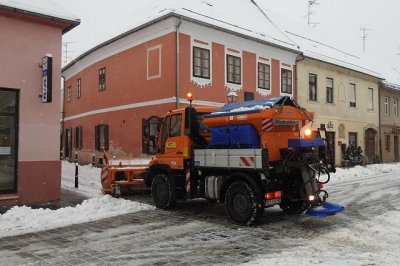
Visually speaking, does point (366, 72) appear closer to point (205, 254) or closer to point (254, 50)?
point (254, 50)

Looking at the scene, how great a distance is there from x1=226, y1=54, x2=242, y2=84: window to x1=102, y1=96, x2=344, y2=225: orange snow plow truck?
29.3 ft

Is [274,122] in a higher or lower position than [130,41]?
lower

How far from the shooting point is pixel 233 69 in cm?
1886

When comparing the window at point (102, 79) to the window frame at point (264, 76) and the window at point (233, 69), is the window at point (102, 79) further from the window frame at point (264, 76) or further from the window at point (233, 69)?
the window frame at point (264, 76)

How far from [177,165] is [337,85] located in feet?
61.9

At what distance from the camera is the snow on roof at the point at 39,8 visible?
34.7 feet

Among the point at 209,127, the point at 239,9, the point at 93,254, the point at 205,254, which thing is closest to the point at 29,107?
the point at 209,127

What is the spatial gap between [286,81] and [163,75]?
809 cm

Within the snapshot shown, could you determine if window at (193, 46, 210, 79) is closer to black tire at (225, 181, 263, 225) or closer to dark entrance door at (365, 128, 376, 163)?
black tire at (225, 181, 263, 225)

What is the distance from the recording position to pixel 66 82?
28.8 m

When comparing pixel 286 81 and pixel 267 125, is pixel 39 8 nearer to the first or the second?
pixel 267 125

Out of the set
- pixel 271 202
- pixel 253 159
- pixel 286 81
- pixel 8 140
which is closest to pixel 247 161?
pixel 253 159

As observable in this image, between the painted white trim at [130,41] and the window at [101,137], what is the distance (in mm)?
3689

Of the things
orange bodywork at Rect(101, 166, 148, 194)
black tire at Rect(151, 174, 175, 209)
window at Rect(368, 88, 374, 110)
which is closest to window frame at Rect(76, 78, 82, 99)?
orange bodywork at Rect(101, 166, 148, 194)
